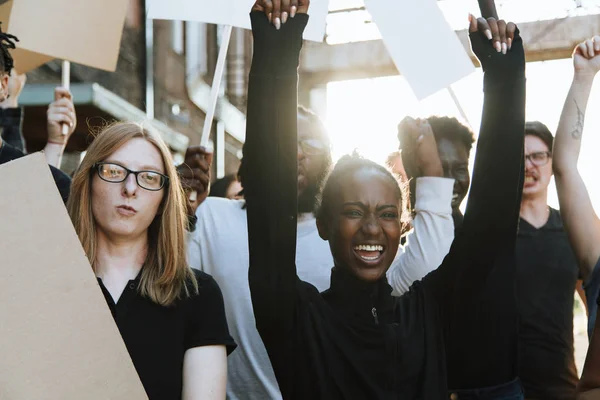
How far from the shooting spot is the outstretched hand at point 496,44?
5.76 feet

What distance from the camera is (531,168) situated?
2.67 metres

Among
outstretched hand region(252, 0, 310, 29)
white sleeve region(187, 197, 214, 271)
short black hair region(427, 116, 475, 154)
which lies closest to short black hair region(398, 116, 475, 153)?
short black hair region(427, 116, 475, 154)

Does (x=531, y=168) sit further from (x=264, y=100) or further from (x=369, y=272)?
(x=264, y=100)

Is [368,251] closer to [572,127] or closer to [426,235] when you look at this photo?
[426,235]

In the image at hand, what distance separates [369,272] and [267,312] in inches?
10.9

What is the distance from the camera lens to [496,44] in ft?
5.80

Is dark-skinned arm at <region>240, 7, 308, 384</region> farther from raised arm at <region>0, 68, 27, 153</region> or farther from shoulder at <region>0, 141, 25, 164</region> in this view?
raised arm at <region>0, 68, 27, 153</region>

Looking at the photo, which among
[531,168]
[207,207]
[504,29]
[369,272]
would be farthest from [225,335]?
[531,168]

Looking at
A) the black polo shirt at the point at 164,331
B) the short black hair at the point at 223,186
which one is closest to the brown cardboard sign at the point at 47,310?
the black polo shirt at the point at 164,331

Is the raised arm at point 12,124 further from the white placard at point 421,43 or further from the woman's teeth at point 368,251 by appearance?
the woman's teeth at point 368,251

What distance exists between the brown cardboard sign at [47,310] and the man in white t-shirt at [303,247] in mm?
709

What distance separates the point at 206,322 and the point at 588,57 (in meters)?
1.25

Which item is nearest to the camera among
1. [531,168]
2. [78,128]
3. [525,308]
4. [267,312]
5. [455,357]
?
[267,312]

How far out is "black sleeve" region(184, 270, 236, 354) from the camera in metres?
1.70
